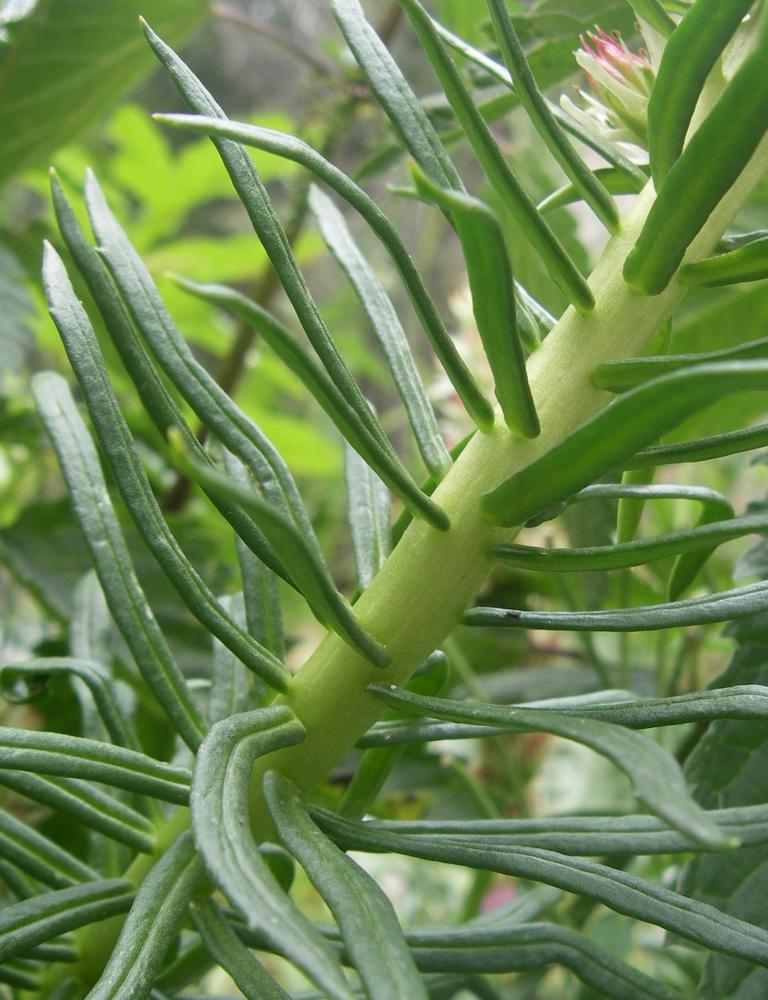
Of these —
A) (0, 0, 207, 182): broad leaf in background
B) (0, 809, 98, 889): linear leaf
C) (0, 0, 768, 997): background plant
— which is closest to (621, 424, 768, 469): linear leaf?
(0, 0, 768, 997): background plant

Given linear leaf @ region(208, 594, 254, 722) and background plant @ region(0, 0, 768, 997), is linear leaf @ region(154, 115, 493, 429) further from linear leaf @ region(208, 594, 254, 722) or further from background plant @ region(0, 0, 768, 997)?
linear leaf @ region(208, 594, 254, 722)

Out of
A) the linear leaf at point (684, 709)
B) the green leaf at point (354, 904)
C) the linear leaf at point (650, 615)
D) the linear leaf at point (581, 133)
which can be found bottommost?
the green leaf at point (354, 904)

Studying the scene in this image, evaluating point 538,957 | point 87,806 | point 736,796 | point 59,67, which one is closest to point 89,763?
point 87,806

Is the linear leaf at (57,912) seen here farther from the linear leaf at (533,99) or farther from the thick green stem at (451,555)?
the linear leaf at (533,99)

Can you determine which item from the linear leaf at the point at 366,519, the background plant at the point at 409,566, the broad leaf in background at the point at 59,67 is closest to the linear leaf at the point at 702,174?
the background plant at the point at 409,566

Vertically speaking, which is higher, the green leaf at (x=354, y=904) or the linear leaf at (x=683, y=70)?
the linear leaf at (x=683, y=70)

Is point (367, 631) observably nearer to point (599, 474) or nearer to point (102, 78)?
point (599, 474)
